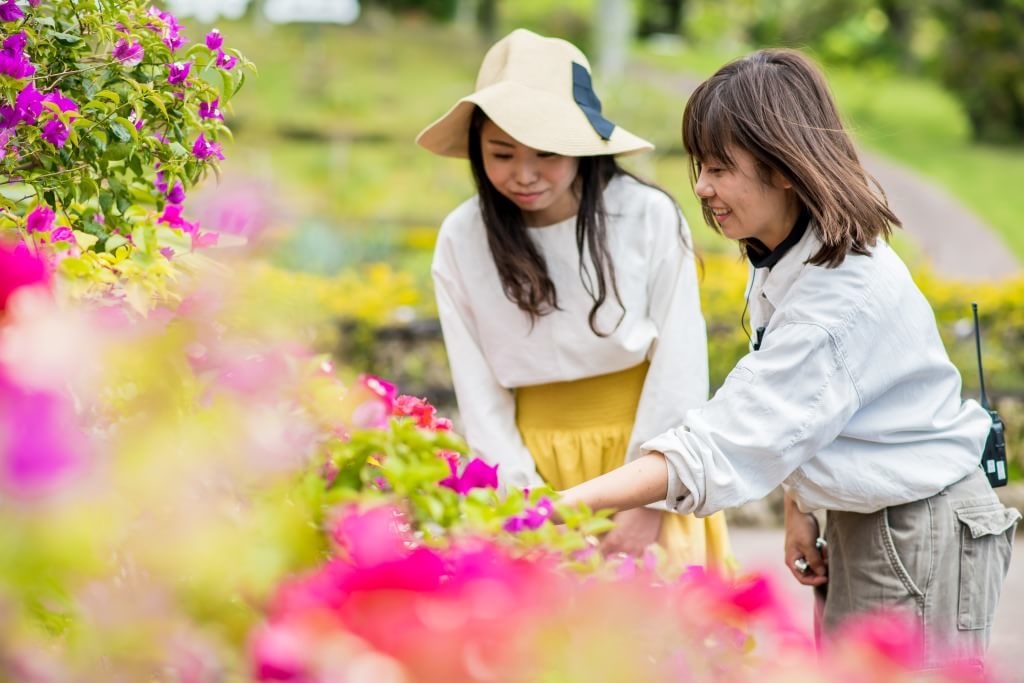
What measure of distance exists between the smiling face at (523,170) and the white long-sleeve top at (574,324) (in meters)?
0.14

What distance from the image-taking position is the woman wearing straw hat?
247 cm

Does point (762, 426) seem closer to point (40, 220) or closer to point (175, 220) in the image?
point (175, 220)

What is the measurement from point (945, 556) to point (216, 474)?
138cm

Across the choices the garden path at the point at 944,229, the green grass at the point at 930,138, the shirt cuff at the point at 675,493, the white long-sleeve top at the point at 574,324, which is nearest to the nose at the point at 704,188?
the shirt cuff at the point at 675,493

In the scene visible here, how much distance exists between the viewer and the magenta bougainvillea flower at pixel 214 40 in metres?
1.95

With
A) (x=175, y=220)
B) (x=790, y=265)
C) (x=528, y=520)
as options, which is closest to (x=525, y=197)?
(x=790, y=265)

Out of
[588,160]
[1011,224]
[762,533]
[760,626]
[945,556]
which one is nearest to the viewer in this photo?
[760,626]

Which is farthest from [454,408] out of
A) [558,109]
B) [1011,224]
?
[1011,224]

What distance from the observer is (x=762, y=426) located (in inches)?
70.9

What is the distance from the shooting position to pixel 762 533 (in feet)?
16.6

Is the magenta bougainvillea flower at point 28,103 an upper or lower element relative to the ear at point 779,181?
upper

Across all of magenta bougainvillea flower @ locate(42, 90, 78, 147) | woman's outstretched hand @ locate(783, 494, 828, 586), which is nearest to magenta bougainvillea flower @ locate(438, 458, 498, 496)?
magenta bougainvillea flower @ locate(42, 90, 78, 147)

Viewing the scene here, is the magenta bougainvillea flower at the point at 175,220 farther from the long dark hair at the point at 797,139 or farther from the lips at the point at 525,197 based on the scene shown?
the long dark hair at the point at 797,139

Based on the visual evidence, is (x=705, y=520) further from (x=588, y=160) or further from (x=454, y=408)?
(x=454, y=408)
